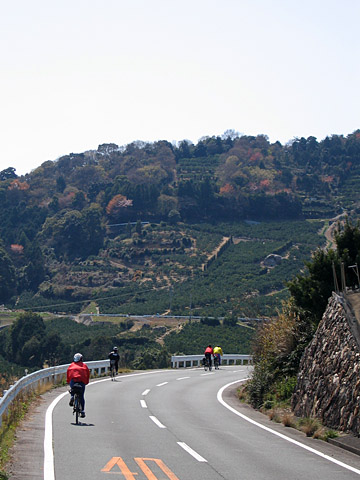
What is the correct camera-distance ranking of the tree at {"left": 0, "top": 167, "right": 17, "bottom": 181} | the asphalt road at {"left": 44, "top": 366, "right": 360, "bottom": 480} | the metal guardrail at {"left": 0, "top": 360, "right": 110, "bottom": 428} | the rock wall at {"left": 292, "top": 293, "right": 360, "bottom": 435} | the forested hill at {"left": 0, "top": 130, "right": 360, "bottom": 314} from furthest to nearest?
the tree at {"left": 0, "top": 167, "right": 17, "bottom": 181}, the forested hill at {"left": 0, "top": 130, "right": 360, "bottom": 314}, the metal guardrail at {"left": 0, "top": 360, "right": 110, "bottom": 428}, the rock wall at {"left": 292, "top": 293, "right": 360, "bottom": 435}, the asphalt road at {"left": 44, "top": 366, "right": 360, "bottom": 480}

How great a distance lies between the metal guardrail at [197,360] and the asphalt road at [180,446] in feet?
62.2

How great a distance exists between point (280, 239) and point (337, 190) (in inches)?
1210

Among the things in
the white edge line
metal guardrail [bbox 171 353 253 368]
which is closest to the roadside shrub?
the white edge line

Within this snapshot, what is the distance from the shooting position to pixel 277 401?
18.1 m

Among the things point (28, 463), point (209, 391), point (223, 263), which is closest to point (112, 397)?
point (209, 391)

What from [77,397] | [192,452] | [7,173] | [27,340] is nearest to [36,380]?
[77,397]

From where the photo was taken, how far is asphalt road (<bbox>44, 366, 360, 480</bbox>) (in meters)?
9.61

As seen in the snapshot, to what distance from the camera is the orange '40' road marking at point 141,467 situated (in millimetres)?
9117

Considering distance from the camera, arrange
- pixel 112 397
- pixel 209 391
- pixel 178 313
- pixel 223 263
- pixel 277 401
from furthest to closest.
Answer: pixel 223 263, pixel 178 313, pixel 209 391, pixel 112 397, pixel 277 401

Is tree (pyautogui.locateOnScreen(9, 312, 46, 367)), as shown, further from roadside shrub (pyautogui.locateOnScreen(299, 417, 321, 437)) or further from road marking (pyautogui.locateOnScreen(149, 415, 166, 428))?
roadside shrub (pyautogui.locateOnScreen(299, 417, 321, 437))

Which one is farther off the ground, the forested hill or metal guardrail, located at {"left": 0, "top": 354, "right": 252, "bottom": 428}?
the forested hill

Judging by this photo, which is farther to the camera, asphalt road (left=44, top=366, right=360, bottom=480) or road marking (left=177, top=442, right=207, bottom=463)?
road marking (left=177, top=442, right=207, bottom=463)

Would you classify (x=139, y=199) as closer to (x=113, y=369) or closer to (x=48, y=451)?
(x=113, y=369)

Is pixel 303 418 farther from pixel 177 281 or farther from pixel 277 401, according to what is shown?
pixel 177 281
